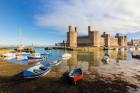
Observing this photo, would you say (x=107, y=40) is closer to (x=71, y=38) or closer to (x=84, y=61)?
(x=71, y=38)

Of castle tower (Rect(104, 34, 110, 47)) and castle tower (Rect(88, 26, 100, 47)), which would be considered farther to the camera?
castle tower (Rect(104, 34, 110, 47))

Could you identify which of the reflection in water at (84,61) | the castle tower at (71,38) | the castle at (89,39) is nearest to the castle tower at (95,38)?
the castle at (89,39)

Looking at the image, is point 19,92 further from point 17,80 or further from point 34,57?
point 34,57

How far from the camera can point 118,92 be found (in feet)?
55.8

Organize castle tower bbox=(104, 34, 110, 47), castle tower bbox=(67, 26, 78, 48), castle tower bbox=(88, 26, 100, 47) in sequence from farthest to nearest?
castle tower bbox=(104, 34, 110, 47)
castle tower bbox=(88, 26, 100, 47)
castle tower bbox=(67, 26, 78, 48)

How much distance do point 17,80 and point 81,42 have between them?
155m

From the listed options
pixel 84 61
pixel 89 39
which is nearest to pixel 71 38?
pixel 89 39

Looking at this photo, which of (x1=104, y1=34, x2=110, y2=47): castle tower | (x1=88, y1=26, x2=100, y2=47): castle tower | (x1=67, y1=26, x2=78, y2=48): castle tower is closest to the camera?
(x1=67, y1=26, x2=78, y2=48): castle tower

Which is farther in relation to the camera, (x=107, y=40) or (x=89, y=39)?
(x=107, y=40)

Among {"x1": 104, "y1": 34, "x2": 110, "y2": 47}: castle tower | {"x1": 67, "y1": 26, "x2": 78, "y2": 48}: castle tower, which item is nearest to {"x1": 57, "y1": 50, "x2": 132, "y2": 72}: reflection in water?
{"x1": 67, "y1": 26, "x2": 78, "y2": 48}: castle tower

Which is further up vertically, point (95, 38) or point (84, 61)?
point (95, 38)

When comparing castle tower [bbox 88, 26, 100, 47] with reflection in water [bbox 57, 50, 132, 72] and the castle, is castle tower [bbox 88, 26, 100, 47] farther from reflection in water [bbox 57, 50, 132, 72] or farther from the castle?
reflection in water [bbox 57, 50, 132, 72]

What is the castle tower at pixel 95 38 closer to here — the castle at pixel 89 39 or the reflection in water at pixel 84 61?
the castle at pixel 89 39

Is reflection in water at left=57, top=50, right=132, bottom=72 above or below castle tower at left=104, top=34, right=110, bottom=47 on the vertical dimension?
below
